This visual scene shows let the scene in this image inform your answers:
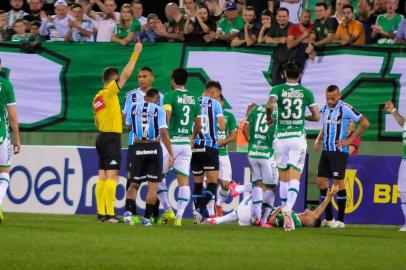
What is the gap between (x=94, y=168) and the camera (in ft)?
71.6

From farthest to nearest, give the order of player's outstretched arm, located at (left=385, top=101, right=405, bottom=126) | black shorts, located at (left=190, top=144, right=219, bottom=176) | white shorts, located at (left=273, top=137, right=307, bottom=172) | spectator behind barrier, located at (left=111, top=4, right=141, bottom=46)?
spectator behind barrier, located at (left=111, top=4, right=141, bottom=46), black shorts, located at (left=190, top=144, right=219, bottom=176), player's outstretched arm, located at (left=385, top=101, right=405, bottom=126), white shorts, located at (left=273, top=137, right=307, bottom=172)

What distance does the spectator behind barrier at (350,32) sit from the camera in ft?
72.8

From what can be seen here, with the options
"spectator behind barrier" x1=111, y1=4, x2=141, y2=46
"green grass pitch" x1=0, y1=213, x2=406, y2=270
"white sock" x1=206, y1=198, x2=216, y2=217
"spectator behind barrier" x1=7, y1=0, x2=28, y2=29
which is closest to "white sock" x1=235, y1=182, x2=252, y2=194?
"white sock" x1=206, y1=198, x2=216, y2=217

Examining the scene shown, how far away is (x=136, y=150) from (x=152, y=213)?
1.46 meters

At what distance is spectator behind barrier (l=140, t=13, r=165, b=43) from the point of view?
23.6 m

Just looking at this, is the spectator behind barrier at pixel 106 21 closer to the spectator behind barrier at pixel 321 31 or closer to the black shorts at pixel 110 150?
the spectator behind barrier at pixel 321 31

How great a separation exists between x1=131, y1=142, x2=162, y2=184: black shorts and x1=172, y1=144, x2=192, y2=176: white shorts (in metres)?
0.81

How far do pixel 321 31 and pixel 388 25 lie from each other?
4.48 ft

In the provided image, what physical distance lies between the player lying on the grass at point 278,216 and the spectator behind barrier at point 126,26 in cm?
632

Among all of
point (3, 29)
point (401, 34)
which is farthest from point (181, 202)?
point (3, 29)

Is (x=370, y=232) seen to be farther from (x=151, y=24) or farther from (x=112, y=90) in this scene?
(x=151, y=24)

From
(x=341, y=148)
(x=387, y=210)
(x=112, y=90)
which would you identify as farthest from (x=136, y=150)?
(x=387, y=210)

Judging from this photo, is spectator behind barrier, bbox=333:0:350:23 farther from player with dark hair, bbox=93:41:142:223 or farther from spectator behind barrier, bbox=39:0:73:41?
player with dark hair, bbox=93:41:142:223

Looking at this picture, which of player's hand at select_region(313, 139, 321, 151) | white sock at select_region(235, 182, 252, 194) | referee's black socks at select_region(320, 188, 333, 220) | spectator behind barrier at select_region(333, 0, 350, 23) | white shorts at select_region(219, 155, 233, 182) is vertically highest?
spectator behind barrier at select_region(333, 0, 350, 23)
